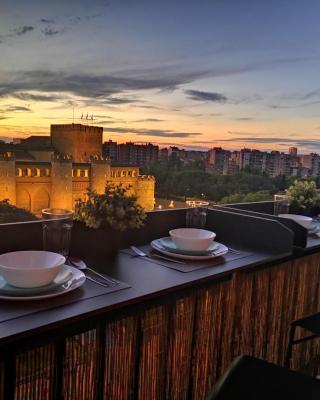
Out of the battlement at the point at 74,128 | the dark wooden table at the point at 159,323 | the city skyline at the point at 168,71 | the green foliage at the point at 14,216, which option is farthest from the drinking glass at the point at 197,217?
the battlement at the point at 74,128

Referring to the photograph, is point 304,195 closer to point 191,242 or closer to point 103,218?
point 191,242

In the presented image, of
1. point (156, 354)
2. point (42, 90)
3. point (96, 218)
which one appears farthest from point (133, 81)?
point (156, 354)

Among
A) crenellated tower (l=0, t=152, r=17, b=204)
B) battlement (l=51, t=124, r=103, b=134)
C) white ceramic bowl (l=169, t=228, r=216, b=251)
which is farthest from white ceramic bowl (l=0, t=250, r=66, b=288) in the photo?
crenellated tower (l=0, t=152, r=17, b=204)

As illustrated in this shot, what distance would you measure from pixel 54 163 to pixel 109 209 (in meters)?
3.17

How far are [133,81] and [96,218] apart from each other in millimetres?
3569

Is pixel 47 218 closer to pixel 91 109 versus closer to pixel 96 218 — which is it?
pixel 96 218

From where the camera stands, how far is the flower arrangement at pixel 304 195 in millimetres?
2494

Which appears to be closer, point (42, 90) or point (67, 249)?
point (67, 249)

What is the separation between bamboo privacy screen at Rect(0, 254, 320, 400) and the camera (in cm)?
110

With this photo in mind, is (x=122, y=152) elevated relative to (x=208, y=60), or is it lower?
lower

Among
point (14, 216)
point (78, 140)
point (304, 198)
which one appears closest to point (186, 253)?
point (14, 216)

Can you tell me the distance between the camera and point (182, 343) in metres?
1.47

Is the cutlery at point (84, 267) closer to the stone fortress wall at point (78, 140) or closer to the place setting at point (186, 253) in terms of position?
the place setting at point (186, 253)

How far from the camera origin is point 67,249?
4.42 feet
